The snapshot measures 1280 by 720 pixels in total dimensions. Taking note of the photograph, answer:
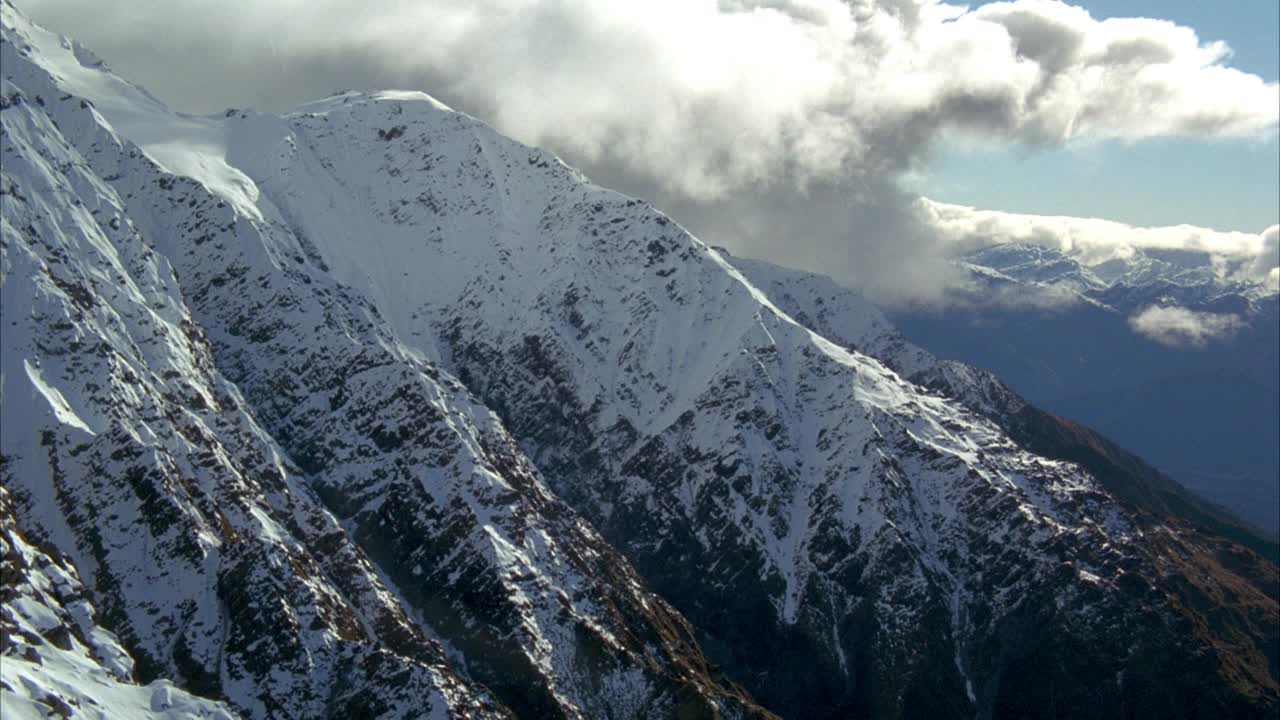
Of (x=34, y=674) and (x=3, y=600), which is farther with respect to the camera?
(x=3, y=600)

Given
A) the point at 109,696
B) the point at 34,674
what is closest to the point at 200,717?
the point at 109,696

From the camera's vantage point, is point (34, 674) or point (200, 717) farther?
point (200, 717)

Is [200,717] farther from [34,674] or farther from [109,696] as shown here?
[34,674]

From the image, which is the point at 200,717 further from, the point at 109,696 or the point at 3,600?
the point at 3,600
